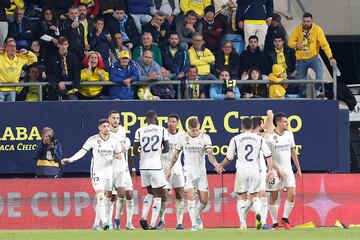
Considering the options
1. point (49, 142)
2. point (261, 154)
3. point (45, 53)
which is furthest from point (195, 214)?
point (45, 53)

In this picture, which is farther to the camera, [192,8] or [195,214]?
[192,8]

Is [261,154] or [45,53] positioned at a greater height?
[45,53]

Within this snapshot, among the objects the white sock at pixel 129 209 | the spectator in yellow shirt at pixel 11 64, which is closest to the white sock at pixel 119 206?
the white sock at pixel 129 209

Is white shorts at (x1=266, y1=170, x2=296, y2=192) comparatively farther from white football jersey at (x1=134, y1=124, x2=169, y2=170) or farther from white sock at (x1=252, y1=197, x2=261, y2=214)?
white football jersey at (x1=134, y1=124, x2=169, y2=170)

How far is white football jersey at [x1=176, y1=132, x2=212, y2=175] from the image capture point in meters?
26.8

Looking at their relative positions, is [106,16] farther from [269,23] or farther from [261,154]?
[261,154]

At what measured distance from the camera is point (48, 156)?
2934 centimetres

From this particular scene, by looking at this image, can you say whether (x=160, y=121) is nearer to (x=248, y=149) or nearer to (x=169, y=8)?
(x=169, y=8)

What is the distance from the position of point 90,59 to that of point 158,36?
220cm

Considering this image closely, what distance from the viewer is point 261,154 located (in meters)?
26.3

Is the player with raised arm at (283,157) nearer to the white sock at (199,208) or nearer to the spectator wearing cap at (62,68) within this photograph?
the white sock at (199,208)

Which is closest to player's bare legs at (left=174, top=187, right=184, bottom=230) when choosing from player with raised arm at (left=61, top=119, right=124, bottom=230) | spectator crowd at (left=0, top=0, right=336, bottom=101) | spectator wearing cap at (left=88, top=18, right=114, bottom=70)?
player with raised arm at (left=61, top=119, right=124, bottom=230)

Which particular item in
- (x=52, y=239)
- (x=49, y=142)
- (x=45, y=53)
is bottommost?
(x=52, y=239)

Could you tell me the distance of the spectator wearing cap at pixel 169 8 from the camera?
1277 inches
